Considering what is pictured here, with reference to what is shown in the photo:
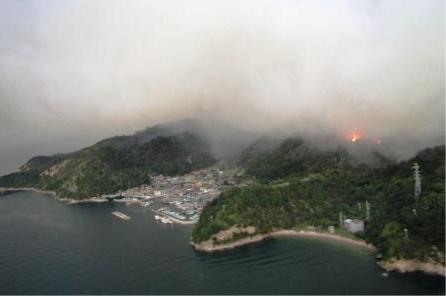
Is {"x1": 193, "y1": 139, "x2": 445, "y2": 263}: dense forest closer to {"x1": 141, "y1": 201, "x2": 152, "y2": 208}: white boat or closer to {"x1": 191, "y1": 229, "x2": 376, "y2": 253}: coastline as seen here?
{"x1": 191, "y1": 229, "x2": 376, "y2": 253}: coastline

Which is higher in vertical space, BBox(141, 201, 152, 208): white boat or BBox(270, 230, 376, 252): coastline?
BBox(141, 201, 152, 208): white boat

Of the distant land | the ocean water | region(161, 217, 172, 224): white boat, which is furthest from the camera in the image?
region(161, 217, 172, 224): white boat

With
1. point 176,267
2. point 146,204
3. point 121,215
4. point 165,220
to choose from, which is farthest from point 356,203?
point 146,204

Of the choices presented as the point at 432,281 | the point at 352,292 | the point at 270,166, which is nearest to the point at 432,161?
the point at 432,281

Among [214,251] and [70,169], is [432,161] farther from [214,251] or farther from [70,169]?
[70,169]

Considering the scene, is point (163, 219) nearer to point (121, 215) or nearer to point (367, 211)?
point (121, 215)

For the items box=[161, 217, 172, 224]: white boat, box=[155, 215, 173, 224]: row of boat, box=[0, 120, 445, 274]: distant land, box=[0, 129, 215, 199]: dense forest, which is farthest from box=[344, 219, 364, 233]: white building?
box=[0, 129, 215, 199]: dense forest
